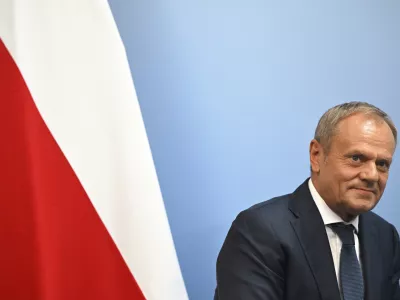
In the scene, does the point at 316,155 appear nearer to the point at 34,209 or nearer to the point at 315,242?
the point at 315,242

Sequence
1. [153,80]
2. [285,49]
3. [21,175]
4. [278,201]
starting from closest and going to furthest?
[21,175] → [278,201] → [153,80] → [285,49]

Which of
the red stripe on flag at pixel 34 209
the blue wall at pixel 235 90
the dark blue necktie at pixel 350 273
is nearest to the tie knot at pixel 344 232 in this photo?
the dark blue necktie at pixel 350 273

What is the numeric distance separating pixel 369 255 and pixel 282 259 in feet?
0.96

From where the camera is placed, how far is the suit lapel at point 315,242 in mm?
1362

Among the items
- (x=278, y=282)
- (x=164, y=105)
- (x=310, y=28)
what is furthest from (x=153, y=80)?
(x=278, y=282)

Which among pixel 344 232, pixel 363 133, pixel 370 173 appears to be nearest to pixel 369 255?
pixel 344 232

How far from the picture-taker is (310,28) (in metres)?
1.79

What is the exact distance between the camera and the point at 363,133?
1366 mm

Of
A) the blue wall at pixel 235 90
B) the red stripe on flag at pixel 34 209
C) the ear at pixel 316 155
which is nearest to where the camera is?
the red stripe on flag at pixel 34 209

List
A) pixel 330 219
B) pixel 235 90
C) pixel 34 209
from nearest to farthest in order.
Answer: pixel 34 209 → pixel 330 219 → pixel 235 90

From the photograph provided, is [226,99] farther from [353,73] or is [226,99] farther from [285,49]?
[353,73]

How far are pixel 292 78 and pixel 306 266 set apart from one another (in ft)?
2.22

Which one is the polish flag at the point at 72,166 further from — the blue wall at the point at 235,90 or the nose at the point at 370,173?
the nose at the point at 370,173

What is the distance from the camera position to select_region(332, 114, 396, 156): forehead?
1.37 m
